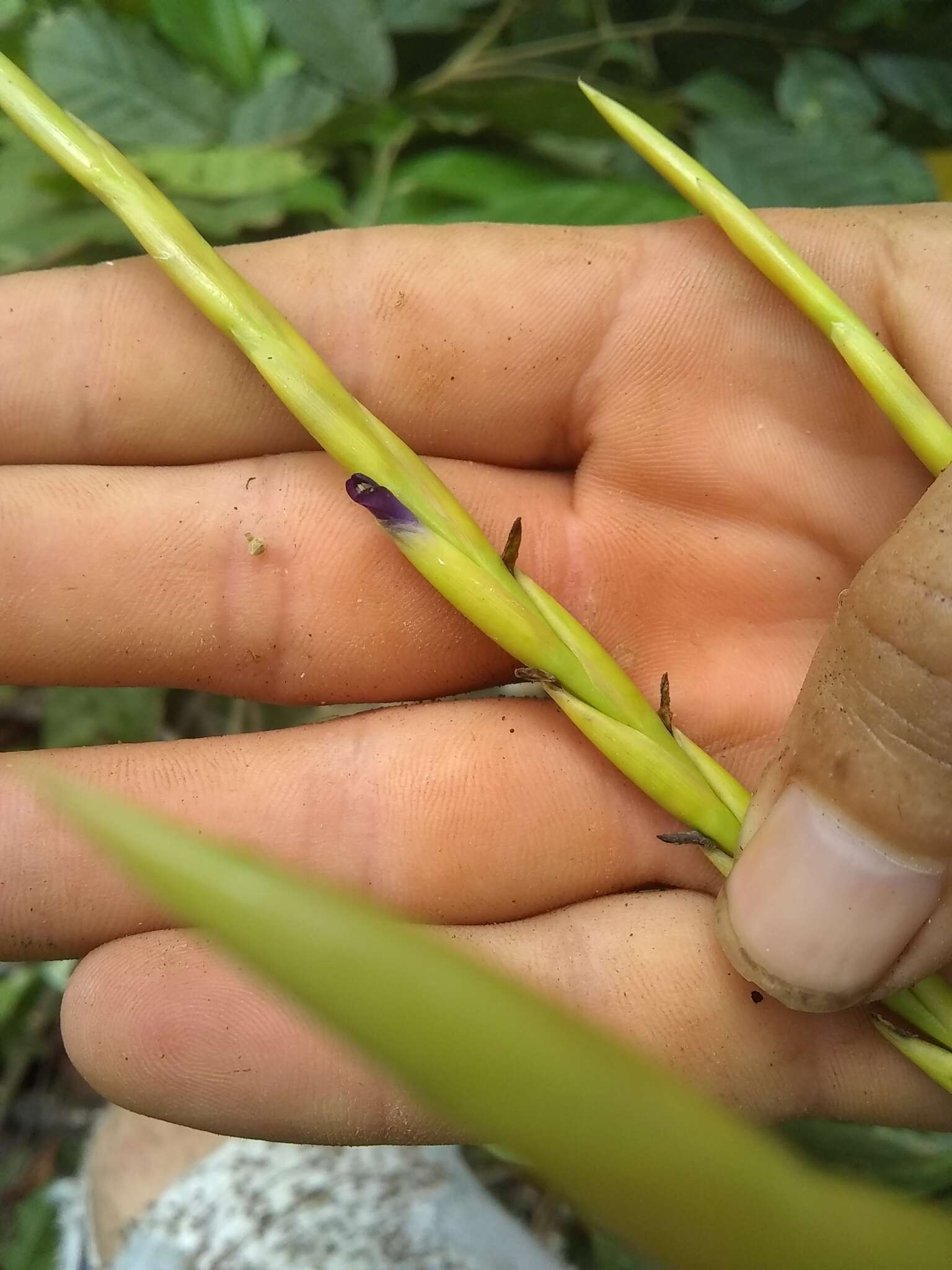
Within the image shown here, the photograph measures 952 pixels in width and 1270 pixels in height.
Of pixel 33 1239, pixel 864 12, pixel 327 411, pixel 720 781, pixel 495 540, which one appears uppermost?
pixel 864 12

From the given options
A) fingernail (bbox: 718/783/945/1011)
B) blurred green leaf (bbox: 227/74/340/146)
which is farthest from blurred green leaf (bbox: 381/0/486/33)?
fingernail (bbox: 718/783/945/1011)

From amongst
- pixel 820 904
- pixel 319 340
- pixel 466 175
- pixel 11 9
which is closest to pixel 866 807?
pixel 820 904

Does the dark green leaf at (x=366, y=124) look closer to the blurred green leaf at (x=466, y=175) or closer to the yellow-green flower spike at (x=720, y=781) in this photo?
the blurred green leaf at (x=466, y=175)

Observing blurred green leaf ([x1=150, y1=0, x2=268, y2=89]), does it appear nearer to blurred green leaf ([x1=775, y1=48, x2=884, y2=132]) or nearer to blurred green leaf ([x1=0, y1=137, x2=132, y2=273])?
blurred green leaf ([x1=0, y1=137, x2=132, y2=273])

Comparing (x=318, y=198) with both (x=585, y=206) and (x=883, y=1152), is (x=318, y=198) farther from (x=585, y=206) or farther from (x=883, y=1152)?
(x=883, y=1152)

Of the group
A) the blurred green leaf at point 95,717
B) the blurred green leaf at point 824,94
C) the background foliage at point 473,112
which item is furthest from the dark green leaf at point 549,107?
the blurred green leaf at point 95,717

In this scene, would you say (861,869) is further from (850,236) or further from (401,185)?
(401,185)

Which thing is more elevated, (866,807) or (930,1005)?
(866,807)
